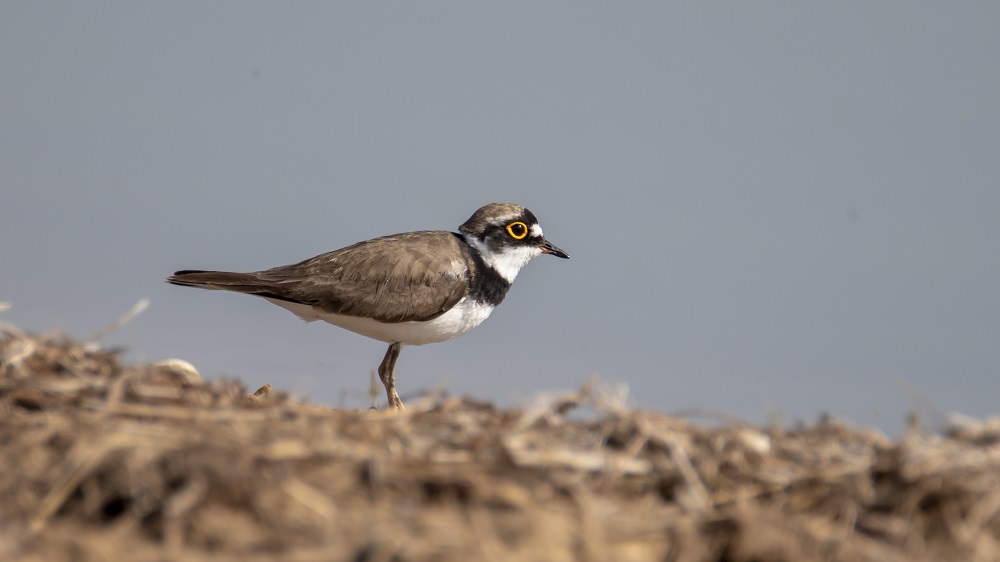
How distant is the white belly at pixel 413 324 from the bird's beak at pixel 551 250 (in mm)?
1168

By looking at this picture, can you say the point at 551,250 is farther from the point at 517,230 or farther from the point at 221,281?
the point at 221,281

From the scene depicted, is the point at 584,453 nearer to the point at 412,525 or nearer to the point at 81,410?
the point at 412,525

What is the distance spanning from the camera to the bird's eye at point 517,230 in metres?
11.4

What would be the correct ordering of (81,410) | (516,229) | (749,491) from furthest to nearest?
(516,229)
(81,410)
(749,491)

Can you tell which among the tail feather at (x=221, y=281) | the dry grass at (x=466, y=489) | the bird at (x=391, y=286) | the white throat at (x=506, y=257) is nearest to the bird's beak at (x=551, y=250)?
the white throat at (x=506, y=257)

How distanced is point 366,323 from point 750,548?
7.38 metres

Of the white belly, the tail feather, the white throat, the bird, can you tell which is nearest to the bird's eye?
the white throat

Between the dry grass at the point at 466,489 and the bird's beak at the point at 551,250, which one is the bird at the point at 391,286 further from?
the dry grass at the point at 466,489

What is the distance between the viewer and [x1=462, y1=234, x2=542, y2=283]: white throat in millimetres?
11156

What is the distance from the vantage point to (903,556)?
366 cm

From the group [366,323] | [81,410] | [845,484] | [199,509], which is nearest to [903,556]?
[845,484]

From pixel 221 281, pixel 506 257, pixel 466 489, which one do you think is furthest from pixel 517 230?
pixel 466 489

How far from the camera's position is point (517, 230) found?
11461mm

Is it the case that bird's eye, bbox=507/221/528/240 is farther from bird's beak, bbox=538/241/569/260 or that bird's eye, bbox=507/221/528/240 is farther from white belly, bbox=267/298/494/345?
white belly, bbox=267/298/494/345
